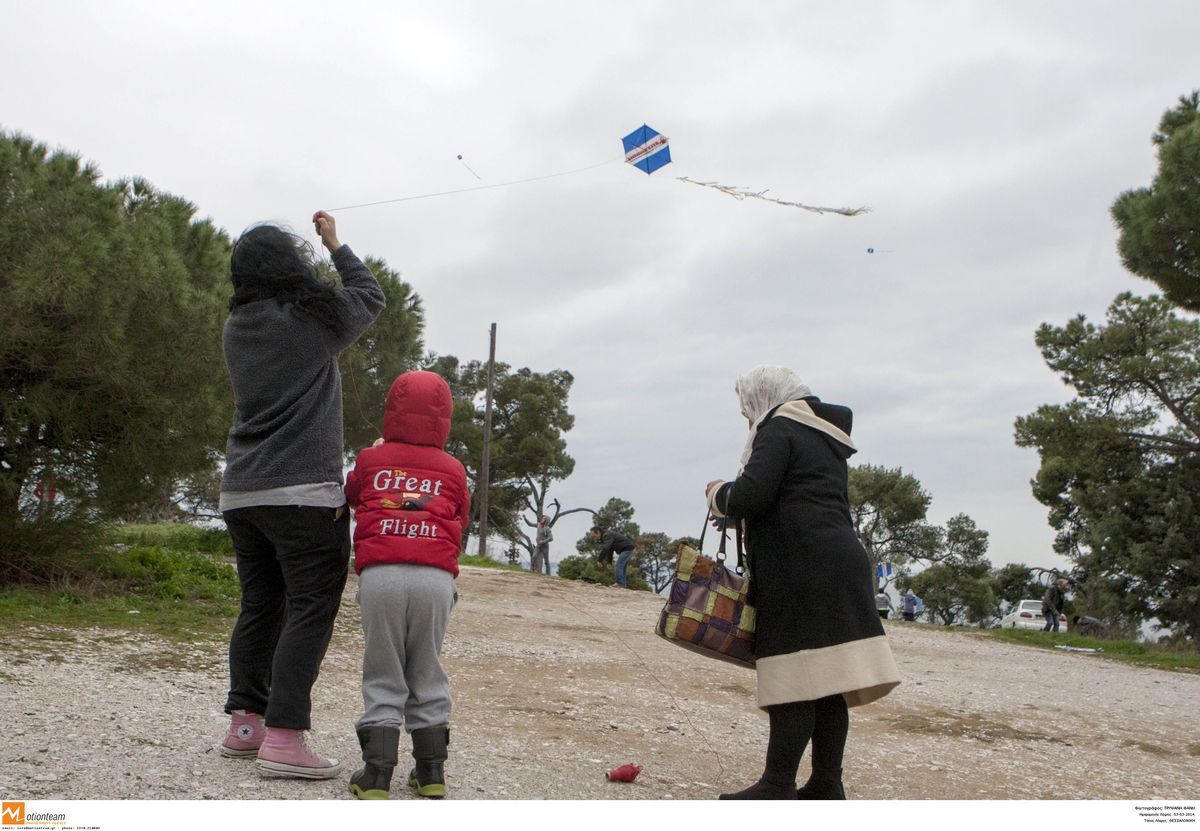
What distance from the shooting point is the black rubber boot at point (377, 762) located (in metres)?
2.86

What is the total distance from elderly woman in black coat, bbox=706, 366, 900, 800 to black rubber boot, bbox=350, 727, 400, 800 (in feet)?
3.45

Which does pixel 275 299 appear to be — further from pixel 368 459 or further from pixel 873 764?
pixel 873 764

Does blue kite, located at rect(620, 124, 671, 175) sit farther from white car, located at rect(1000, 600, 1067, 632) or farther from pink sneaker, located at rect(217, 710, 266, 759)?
white car, located at rect(1000, 600, 1067, 632)

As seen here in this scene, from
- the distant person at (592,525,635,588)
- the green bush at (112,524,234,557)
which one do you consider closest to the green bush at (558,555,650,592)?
the distant person at (592,525,635,588)

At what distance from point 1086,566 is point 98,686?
21.1 metres

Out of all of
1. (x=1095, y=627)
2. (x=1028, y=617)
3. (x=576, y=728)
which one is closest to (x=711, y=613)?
(x=576, y=728)

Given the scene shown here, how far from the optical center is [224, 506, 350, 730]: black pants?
3008 mm

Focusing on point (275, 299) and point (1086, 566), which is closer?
point (275, 299)

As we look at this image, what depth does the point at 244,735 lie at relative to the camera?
10.8 feet

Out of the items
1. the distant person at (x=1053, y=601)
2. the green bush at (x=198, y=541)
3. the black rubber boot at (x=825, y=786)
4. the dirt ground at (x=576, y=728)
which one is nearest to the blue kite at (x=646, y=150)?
the dirt ground at (x=576, y=728)

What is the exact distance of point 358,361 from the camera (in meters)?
13.7

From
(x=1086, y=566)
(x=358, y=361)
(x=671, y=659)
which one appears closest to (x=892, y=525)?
(x=1086, y=566)

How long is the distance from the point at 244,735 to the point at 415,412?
1219mm

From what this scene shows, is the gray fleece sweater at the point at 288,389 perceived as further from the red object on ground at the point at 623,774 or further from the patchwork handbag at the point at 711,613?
the red object on ground at the point at 623,774
